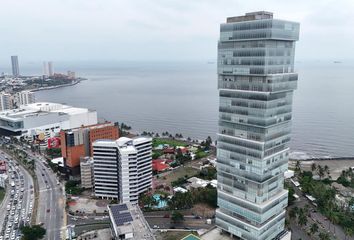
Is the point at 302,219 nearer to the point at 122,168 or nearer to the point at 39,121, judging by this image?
the point at 122,168

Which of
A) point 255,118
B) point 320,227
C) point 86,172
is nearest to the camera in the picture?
point 255,118

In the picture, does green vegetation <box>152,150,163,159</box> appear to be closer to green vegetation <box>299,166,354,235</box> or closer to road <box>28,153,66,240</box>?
road <box>28,153,66,240</box>

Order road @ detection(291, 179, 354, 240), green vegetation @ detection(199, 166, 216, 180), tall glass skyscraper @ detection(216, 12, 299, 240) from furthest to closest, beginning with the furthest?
1. green vegetation @ detection(199, 166, 216, 180)
2. road @ detection(291, 179, 354, 240)
3. tall glass skyscraper @ detection(216, 12, 299, 240)

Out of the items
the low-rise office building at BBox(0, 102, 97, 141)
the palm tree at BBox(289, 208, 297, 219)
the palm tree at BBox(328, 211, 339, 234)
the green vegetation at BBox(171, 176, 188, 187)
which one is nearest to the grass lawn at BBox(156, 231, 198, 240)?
the palm tree at BBox(289, 208, 297, 219)

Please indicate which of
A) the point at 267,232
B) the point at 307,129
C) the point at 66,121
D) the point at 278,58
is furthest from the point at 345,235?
the point at 66,121

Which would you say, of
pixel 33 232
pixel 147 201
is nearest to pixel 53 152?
pixel 147 201
